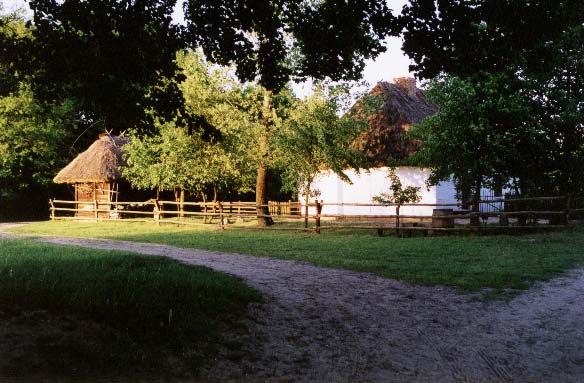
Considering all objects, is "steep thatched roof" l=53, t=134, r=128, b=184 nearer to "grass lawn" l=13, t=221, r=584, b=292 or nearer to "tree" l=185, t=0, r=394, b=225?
"grass lawn" l=13, t=221, r=584, b=292

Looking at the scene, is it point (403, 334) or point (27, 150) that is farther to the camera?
point (27, 150)

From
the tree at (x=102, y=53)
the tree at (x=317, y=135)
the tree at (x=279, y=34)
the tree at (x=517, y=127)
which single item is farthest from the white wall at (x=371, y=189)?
the tree at (x=102, y=53)

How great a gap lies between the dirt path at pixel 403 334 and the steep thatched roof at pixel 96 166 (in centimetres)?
2274

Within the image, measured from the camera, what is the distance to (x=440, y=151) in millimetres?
18281

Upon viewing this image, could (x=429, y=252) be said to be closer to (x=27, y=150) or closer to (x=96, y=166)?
(x=96, y=166)

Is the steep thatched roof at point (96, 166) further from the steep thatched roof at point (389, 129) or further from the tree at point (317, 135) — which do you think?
the steep thatched roof at point (389, 129)

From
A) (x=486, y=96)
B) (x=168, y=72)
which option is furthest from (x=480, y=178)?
(x=168, y=72)

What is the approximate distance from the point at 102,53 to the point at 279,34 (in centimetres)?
349

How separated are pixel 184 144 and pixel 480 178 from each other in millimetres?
12052

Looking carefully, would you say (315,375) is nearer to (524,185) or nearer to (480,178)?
(480,178)

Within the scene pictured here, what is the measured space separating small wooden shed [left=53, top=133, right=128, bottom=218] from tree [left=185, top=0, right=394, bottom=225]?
21.2m

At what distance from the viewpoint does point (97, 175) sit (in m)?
29.3

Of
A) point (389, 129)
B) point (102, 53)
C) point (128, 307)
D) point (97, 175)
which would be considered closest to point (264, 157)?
point (389, 129)

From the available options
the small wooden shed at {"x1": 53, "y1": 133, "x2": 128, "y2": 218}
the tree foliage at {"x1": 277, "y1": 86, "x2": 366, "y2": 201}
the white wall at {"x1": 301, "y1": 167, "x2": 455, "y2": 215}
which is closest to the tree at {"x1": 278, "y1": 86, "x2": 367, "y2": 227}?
the tree foliage at {"x1": 277, "y1": 86, "x2": 366, "y2": 201}
